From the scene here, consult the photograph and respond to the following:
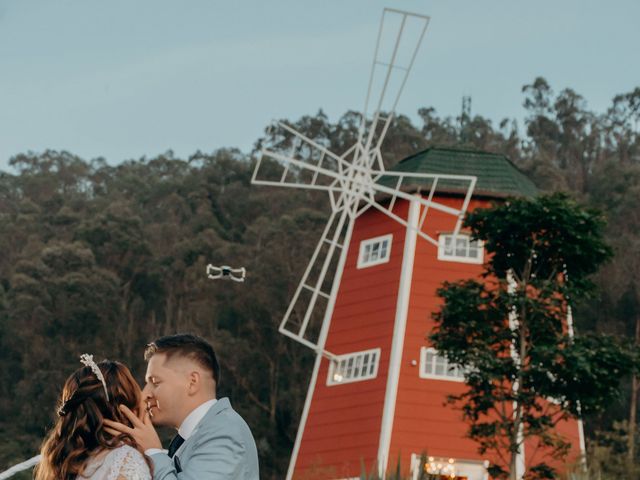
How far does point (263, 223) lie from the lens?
1766 inches

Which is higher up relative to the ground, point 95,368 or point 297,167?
point 297,167

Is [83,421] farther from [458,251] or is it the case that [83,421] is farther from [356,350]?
[458,251]

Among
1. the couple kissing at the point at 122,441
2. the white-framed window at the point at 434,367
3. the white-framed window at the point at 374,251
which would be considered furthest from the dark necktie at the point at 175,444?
the white-framed window at the point at 374,251

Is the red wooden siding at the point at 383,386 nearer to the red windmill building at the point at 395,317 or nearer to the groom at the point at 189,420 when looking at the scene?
the red windmill building at the point at 395,317

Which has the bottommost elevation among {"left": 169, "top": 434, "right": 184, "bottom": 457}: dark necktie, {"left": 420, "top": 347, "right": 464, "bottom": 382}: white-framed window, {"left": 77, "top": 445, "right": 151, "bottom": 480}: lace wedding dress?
{"left": 77, "top": 445, "right": 151, "bottom": 480}: lace wedding dress

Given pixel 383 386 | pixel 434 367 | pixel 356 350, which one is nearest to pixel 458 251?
pixel 434 367

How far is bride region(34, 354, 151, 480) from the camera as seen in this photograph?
372 cm

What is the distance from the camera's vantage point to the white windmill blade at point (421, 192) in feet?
79.9

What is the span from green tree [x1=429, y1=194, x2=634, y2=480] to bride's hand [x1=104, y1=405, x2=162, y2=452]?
47.0 ft

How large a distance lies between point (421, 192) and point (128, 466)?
22171mm

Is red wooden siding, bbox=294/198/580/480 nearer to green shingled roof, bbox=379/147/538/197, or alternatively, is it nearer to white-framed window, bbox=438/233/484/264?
white-framed window, bbox=438/233/484/264

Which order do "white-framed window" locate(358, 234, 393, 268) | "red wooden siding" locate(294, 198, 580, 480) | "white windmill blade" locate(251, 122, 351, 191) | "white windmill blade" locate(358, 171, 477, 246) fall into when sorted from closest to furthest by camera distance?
"red wooden siding" locate(294, 198, 580, 480) < "white windmill blade" locate(358, 171, 477, 246) < "white-framed window" locate(358, 234, 393, 268) < "white windmill blade" locate(251, 122, 351, 191)

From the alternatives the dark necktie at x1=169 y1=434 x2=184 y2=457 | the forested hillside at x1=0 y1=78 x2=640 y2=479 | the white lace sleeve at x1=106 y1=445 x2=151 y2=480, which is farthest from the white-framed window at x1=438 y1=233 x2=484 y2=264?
the white lace sleeve at x1=106 y1=445 x2=151 y2=480

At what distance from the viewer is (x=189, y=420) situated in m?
3.94
